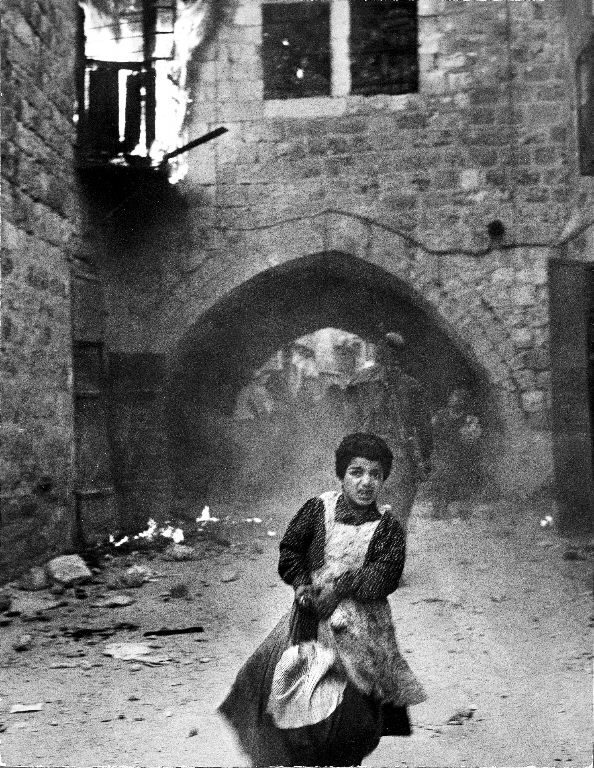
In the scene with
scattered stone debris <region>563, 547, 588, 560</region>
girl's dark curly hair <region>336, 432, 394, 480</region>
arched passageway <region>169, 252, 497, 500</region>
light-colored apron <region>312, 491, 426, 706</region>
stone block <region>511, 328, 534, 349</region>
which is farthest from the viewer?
stone block <region>511, 328, 534, 349</region>

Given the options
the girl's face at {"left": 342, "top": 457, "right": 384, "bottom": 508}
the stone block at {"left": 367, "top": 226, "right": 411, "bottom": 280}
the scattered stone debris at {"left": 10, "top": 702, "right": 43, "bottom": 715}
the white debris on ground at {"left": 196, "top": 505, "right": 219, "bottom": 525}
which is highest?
the stone block at {"left": 367, "top": 226, "right": 411, "bottom": 280}

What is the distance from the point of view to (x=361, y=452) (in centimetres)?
241

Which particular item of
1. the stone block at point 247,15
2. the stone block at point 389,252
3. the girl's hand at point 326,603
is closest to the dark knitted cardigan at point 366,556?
the girl's hand at point 326,603

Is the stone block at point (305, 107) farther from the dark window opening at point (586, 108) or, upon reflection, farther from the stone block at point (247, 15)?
the dark window opening at point (586, 108)

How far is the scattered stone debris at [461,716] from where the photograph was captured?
2449 mm

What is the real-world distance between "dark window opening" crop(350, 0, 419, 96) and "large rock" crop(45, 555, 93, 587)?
2176 millimetres

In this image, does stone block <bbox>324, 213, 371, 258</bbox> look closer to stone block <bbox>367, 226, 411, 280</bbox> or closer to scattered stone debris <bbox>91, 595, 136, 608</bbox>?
stone block <bbox>367, 226, 411, 280</bbox>

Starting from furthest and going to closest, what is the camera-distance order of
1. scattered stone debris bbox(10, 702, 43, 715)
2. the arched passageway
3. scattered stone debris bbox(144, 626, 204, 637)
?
1. the arched passageway
2. scattered stone debris bbox(144, 626, 204, 637)
3. scattered stone debris bbox(10, 702, 43, 715)

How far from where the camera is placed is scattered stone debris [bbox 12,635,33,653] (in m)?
2.75

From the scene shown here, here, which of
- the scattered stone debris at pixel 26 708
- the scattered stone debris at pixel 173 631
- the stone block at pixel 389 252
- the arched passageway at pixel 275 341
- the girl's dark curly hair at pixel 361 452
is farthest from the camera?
the stone block at pixel 389 252

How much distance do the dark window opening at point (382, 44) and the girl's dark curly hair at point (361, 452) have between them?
1.47m

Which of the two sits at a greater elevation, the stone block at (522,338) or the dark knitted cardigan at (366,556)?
the stone block at (522,338)

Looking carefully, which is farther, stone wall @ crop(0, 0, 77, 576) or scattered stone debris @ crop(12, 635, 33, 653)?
stone wall @ crop(0, 0, 77, 576)

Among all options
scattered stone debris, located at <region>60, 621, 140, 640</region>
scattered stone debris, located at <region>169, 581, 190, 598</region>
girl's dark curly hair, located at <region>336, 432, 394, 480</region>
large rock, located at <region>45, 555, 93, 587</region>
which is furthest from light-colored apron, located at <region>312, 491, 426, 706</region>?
large rock, located at <region>45, 555, 93, 587</region>
